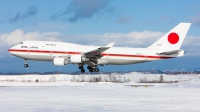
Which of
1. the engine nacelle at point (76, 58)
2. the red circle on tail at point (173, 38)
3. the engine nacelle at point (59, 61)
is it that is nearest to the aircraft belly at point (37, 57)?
the engine nacelle at point (59, 61)

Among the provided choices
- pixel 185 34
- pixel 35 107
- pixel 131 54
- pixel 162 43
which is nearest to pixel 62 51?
pixel 131 54

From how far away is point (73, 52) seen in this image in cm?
5516

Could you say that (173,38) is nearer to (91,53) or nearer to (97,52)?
(97,52)

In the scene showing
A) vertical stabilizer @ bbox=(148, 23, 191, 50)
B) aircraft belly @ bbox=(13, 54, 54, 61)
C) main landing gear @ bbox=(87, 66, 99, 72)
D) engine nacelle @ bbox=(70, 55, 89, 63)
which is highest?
vertical stabilizer @ bbox=(148, 23, 191, 50)

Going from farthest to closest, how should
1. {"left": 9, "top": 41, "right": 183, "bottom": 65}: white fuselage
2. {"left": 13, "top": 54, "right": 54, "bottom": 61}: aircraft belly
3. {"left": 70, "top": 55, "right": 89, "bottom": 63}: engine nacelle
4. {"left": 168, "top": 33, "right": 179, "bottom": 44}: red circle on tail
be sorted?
{"left": 168, "top": 33, "right": 179, "bottom": 44}: red circle on tail
{"left": 13, "top": 54, "right": 54, "bottom": 61}: aircraft belly
{"left": 9, "top": 41, "right": 183, "bottom": 65}: white fuselage
{"left": 70, "top": 55, "right": 89, "bottom": 63}: engine nacelle

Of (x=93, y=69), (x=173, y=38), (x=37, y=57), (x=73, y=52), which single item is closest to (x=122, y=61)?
(x=93, y=69)

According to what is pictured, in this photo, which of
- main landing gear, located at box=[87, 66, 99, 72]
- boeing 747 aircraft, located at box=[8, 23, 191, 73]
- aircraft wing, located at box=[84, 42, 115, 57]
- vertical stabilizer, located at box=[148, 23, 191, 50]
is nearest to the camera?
aircraft wing, located at box=[84, 42, 115, 57]

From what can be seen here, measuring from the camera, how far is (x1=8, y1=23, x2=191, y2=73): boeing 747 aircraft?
177 feet

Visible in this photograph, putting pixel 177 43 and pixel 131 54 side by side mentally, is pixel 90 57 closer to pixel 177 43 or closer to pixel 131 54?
pixel 131 54

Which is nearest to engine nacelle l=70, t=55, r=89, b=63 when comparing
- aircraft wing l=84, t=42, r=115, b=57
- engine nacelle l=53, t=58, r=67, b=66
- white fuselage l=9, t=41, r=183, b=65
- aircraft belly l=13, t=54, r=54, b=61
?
aircraft wing l=84, t=42, r=115, b=57

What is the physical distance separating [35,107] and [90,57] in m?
41.0

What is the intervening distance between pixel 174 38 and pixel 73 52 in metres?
A: 16.8

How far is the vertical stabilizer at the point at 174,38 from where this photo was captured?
2221 inches

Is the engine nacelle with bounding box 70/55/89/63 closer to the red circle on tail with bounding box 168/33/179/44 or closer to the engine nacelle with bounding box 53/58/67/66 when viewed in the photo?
the engine nacelle with bounding box 53/58/67/66
